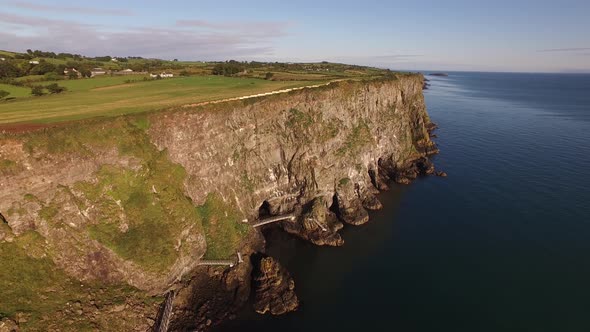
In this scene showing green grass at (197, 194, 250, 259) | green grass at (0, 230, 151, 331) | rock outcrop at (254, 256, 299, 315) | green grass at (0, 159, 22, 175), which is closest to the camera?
green grass at (0, 230, 151, 331)

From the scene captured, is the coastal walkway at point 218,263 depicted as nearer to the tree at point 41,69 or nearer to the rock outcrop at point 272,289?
the rock outcrop at point 272,289

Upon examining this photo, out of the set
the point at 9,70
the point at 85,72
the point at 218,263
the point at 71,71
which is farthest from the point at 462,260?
the point at 71,71

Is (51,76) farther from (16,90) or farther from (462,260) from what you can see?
(462,260)

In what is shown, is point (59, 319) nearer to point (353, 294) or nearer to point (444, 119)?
point (353, 294)

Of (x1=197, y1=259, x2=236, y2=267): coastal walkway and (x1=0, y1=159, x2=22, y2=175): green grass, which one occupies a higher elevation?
(x1=0, y1=159, x2=22, y2=175): green grass

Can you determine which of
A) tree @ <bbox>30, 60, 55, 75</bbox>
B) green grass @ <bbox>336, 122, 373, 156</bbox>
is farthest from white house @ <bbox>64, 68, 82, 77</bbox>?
green grass @ <bbox>336, 122, 373, 156</bbox>

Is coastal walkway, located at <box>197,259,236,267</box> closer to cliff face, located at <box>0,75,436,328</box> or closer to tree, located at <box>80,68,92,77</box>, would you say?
cliff face, located at <box>0,75,436,328</box>
